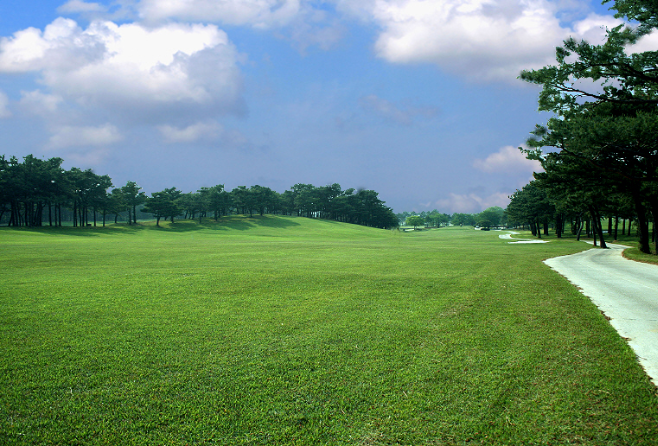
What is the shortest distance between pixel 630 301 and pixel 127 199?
96934 mm

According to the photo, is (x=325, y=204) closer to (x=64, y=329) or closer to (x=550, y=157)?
(x=550, y=157)

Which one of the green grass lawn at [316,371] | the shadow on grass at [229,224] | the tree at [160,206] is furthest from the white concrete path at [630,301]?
the tree at [160,206]

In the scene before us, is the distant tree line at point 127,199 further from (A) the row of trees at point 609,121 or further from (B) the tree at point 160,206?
(A) the row of trees at point 609,121

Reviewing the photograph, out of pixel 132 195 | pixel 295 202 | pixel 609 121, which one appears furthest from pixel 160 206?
pixel 609 121

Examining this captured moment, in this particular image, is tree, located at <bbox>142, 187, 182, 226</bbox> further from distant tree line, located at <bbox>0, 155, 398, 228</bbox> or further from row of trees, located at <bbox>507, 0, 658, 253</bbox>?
row of trees, located at <bbox>507, 0, 658, 253</bbox>

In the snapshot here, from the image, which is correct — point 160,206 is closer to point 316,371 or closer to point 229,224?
point 229,224

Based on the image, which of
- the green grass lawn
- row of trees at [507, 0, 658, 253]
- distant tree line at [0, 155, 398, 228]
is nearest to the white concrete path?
the green grass lawn

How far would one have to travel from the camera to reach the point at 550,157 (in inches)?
1080

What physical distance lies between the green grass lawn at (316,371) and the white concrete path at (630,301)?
1.03 feet

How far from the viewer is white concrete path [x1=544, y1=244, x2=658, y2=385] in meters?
6.14

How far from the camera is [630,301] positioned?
977 cm

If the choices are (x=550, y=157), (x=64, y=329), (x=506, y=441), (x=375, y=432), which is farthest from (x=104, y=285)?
(x=550, y=157)

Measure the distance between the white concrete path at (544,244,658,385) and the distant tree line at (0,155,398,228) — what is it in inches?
3064

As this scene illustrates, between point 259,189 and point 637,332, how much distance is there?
103778mm
